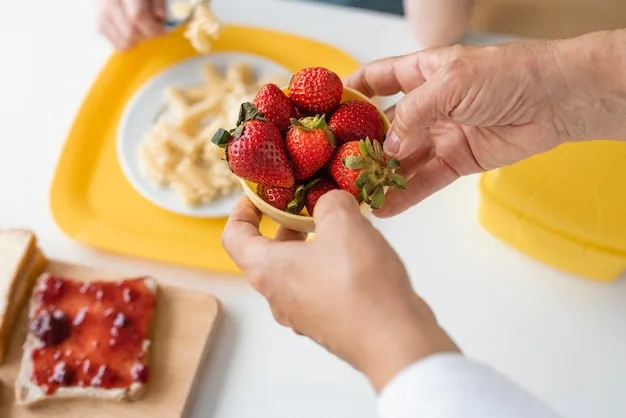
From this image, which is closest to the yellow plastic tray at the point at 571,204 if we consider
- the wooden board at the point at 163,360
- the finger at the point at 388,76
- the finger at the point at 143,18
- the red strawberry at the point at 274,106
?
the finger at the point at 388,76

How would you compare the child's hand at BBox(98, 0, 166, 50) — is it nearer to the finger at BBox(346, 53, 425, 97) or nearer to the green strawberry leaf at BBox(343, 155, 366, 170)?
the finger at BBox(346, 53, 425, 97)

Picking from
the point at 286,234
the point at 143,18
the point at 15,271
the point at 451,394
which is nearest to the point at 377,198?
the point at 286,234

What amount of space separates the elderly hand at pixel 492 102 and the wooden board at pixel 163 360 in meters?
0.38

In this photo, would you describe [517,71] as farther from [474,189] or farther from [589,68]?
[474,189]

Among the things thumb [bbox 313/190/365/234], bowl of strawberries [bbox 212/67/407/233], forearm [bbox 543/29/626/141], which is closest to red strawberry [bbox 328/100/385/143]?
bowl of strawberries [bbox 212/67/407/233]

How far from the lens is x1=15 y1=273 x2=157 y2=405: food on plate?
44.3 inches

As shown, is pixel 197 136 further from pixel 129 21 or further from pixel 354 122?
pixel 354 122

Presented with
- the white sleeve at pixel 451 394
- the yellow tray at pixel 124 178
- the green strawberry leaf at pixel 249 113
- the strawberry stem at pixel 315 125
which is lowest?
the yellow tray at pixel 124 178

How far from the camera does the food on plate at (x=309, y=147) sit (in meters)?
0.90

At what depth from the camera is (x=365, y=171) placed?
885 mm

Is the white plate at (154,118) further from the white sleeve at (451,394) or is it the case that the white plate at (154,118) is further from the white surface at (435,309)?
the white sleeve at (451,394)

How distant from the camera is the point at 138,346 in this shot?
1164 mm

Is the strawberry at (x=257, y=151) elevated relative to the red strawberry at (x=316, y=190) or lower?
elevated

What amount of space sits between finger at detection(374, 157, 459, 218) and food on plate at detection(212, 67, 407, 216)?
0.61 feet
